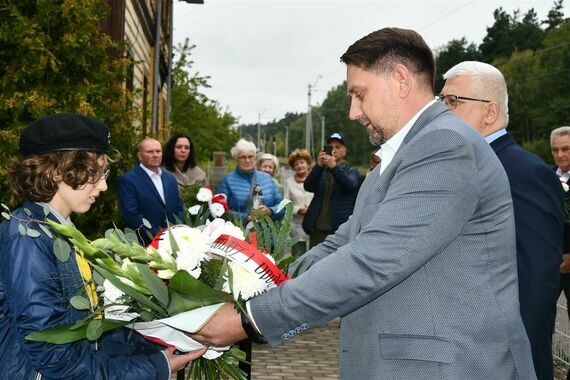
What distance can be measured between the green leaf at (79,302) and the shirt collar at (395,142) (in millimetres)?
1063

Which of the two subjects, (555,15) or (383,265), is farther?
(555,15)

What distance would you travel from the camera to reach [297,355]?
7.95 m

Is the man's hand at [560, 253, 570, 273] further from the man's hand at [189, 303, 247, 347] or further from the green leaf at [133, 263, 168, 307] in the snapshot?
the green leaf at [133, 263, 168, 307]

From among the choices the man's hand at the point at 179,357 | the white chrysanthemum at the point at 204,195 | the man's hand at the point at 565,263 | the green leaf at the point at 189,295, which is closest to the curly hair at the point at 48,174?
the green leaf at the point at 189,295

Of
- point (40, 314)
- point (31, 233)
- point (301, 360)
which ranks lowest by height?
point (301, 360)

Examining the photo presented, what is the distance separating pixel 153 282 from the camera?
260 cm

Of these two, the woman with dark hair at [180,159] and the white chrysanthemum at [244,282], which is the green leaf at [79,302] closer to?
the white chrysanthemum at [244,282]

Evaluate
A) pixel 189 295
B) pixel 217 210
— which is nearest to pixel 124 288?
pixel 189 295

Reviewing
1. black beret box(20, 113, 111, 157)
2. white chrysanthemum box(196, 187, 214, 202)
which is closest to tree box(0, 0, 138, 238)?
white chrysanthemum box(196, 187, 214, 202)

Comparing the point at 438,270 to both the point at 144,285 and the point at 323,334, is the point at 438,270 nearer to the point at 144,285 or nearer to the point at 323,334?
the point at 144,285

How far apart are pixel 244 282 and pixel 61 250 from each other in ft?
1.98

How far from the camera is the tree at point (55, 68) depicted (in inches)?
259

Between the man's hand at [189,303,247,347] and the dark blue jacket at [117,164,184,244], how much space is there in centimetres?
501

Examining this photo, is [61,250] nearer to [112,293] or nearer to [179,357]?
[112,293]
